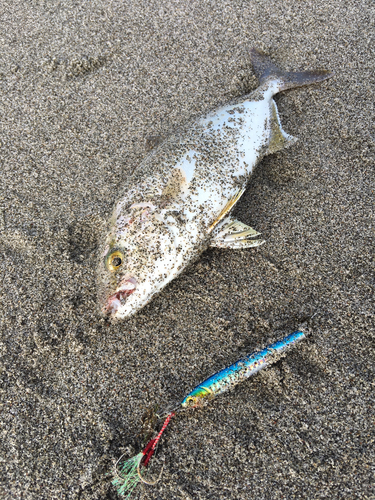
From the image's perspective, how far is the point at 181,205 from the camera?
9.90ft

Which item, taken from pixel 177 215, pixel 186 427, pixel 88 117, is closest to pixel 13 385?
pixel 186 427

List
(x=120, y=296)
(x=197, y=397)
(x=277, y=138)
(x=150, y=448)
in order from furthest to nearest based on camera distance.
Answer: (x=277, y=138)
(x=120, y=296)
(x=197, y=397)
(x=150, y=448)

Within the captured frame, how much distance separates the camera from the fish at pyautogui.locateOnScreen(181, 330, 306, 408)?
7.94 feet

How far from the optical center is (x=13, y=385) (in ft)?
8.46

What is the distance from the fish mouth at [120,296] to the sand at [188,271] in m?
0.18

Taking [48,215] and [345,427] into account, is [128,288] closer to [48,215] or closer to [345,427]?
[48,215]

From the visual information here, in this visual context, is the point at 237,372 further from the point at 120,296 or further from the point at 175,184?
the point at 175,184

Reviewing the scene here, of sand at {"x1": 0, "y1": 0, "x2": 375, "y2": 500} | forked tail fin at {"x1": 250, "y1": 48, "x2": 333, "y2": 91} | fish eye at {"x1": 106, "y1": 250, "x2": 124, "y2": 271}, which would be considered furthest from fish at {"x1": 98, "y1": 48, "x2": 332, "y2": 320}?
forked tail fin at {"x1": 250, "y1": 48, "x2": 333, "y2": 91}

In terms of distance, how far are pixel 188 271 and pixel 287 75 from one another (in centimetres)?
262

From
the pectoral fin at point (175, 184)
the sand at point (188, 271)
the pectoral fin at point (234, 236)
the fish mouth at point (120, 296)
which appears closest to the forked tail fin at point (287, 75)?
the sand at point (188, 271)

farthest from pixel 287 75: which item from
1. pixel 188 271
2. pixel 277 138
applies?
pixel 188 271

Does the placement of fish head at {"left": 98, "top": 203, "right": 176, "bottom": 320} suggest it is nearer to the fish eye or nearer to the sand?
the fish eye

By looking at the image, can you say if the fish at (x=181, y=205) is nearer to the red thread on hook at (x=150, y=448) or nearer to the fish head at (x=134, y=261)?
the fish head at (x=134, y=261)

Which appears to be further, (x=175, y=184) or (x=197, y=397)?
(x=175, y=184)
